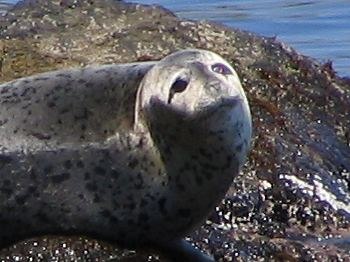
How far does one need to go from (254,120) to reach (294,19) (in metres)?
7.18

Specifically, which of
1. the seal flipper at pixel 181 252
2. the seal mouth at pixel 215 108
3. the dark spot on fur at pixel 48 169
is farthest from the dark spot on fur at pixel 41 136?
the seal mouth at pixel 215 108

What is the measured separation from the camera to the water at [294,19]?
13086 mm

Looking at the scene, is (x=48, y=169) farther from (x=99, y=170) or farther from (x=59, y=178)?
(x=99, y=170)

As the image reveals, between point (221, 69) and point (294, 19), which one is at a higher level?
point (221, 69)

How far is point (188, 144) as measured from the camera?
20.7ft

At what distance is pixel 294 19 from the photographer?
14.9 metres

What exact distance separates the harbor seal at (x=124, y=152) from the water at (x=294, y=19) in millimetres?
5740

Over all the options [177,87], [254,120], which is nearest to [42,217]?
[177,87]

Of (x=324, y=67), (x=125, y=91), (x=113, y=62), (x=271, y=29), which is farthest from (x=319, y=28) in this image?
(x=125, y=91)

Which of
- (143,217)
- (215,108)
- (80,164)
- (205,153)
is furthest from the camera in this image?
(80,164)

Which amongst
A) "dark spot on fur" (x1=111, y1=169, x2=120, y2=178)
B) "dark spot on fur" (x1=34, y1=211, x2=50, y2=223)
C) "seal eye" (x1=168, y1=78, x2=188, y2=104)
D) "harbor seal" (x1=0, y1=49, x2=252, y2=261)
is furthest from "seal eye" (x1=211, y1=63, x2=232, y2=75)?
"dark spot on fur" (x1=34, y1=211, x2=50, y2=223)

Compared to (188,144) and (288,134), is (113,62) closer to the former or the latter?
(288,134)

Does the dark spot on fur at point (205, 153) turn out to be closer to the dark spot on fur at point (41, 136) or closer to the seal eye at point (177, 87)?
the seal eye at point (177, 87)

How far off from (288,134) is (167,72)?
70.3 inches
